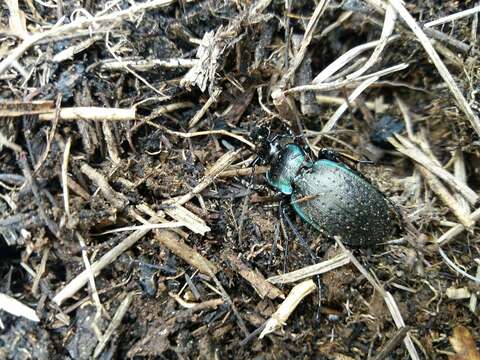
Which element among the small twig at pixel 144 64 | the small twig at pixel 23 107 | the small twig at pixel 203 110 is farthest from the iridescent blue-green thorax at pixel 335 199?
the small twig at pixel 23 107

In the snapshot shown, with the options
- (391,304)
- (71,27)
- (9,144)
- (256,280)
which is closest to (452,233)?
(391,304)

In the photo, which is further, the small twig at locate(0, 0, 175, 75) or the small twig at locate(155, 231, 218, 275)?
the small twig at locate(0, 0, 175, 75)

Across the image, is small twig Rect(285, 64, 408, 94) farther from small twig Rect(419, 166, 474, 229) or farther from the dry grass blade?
small twig Rect(419, 166, 474, 229)

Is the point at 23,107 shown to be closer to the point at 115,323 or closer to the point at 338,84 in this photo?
the point at 115,323

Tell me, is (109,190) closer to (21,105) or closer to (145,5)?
(21,105)

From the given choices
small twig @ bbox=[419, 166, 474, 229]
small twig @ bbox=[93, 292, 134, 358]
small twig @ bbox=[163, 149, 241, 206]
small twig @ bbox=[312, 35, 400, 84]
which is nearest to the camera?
small twig @ bbox=[93, 292, 134, 358]

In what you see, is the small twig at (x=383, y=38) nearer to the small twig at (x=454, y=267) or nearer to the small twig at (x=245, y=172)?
the small twig at (x=245, y=172)

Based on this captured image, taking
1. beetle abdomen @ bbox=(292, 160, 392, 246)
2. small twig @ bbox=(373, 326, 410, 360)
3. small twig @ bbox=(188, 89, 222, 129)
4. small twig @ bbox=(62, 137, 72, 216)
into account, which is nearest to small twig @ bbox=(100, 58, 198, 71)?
small twig @ bbox=(188, 89, 222, 129)

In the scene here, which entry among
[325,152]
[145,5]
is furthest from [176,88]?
[325,152]
